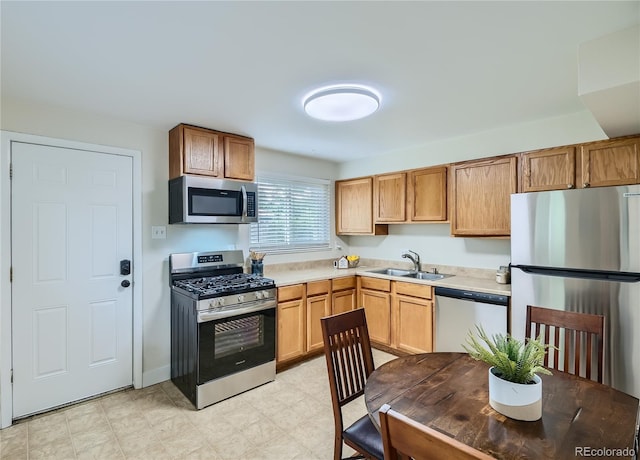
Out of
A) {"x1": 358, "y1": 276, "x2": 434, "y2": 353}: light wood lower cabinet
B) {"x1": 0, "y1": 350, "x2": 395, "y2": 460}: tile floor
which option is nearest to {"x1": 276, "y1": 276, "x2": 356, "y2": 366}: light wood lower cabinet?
{"x1": 358, "y1": 276, "x2": 434, "y2": 353}: light wood lower cabinet

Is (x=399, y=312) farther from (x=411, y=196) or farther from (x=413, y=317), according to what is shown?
(x=411, y=196)

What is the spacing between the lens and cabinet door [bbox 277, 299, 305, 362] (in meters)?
3.30

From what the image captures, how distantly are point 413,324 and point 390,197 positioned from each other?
1.55 metres

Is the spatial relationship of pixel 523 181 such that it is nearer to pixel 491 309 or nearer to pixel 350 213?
pixel 491 309

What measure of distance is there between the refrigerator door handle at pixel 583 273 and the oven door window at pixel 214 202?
8.55ft

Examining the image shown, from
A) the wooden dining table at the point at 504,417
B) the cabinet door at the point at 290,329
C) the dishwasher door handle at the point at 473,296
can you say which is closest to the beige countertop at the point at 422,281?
the dishwasher door handle at the point at 473,296

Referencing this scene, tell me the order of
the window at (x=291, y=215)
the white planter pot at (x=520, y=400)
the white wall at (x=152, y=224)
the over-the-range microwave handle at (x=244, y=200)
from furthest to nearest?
the window at (x=291, y=215), the over-the-range microwave handle at (x=244, y=200), the white wall at (x=152, y=224), the white planter pot at (x=520, y=400)

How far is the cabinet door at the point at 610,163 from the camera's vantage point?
236 cm

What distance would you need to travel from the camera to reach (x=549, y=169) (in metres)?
2.79

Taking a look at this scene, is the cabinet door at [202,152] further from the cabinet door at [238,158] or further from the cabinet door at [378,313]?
the cabinet door at [378,313]

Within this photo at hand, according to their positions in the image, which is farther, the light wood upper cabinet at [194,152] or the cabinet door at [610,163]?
the light wood upper cabinet at [194,152]

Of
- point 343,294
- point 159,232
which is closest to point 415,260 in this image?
point 343,294

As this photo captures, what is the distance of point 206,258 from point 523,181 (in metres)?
3.16

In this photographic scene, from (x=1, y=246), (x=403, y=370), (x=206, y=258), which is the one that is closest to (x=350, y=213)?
(x=206, y=258)
